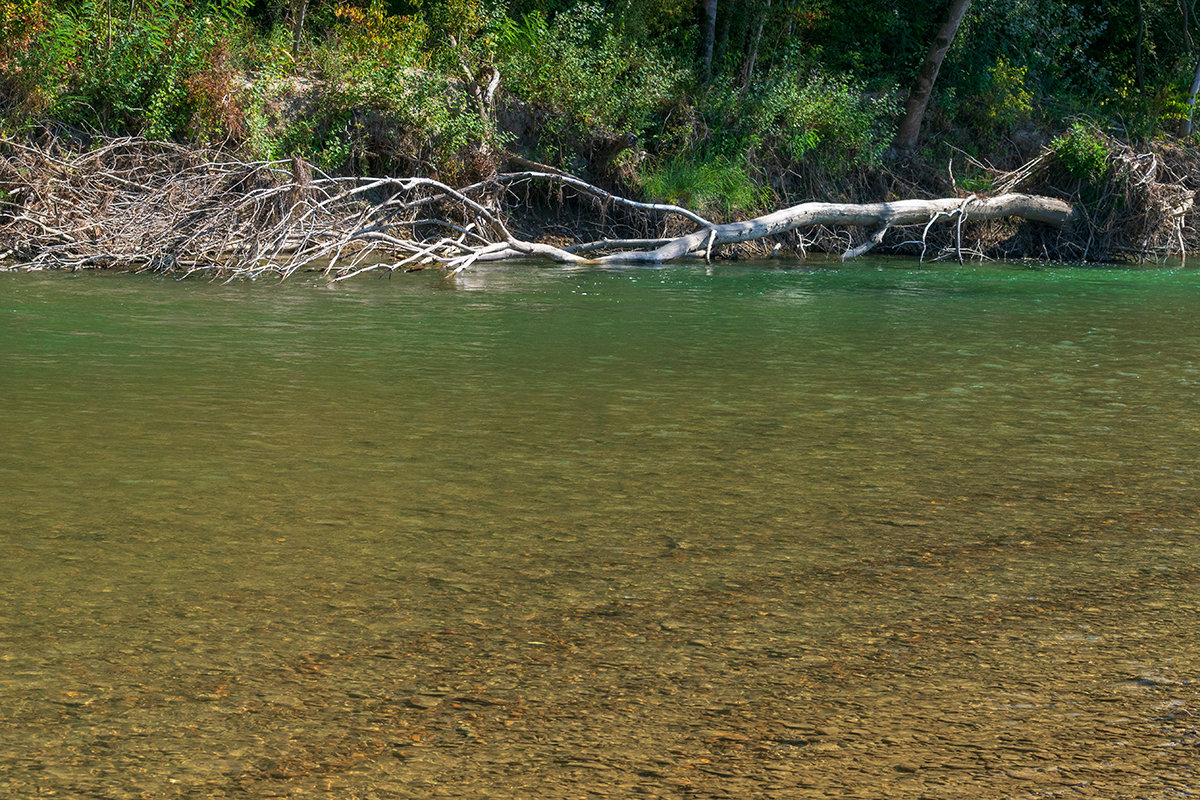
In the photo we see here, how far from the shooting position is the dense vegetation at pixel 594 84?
754 inches

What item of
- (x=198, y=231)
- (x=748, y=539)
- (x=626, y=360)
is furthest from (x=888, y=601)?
(x=198, y=231)

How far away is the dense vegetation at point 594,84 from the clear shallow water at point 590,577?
1107 centimetres

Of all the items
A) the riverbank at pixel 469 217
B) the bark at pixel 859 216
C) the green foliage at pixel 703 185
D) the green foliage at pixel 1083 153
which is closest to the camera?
the riverbank at pixel 469 217

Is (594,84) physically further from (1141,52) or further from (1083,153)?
(1141,52)

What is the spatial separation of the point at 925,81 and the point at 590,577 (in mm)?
23454

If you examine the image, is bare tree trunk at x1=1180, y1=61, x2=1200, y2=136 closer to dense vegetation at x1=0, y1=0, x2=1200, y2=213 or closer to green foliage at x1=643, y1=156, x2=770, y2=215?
dense vegetation at x1=0, y1=0, x2=1200, y2=213

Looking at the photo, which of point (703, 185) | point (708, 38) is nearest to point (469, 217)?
point (703, 185)

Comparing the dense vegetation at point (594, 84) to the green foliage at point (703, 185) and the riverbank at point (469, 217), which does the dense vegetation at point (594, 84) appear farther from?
the riverbank at point (469, 217)

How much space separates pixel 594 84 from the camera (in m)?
22.0

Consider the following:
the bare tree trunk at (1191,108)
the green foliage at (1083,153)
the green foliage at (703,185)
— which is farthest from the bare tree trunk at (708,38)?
the bare tree trunk at (1191,108)

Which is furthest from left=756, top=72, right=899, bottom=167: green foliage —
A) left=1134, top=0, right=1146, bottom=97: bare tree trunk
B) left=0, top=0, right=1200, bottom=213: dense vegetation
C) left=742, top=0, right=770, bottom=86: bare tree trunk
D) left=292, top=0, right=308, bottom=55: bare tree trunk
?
left=1134, top=0, right=1146, bottom=97: bare tree trunk

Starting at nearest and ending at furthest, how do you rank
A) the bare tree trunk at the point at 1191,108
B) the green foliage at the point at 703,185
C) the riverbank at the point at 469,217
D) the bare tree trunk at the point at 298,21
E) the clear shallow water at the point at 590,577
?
the clear shallow water at the point at 590,577 → the riverbank at the point at 469,217 → the bare tree trunk at the point at 298,21 → the green foliage at the point at 703,185 → the bare tree trunk at the point at 1191,108

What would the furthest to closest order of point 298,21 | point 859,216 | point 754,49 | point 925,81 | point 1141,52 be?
point 1141,52 → point 925,81 → point 754,49 → point 298,21 → point 859,216

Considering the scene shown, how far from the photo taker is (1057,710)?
3.24 m
